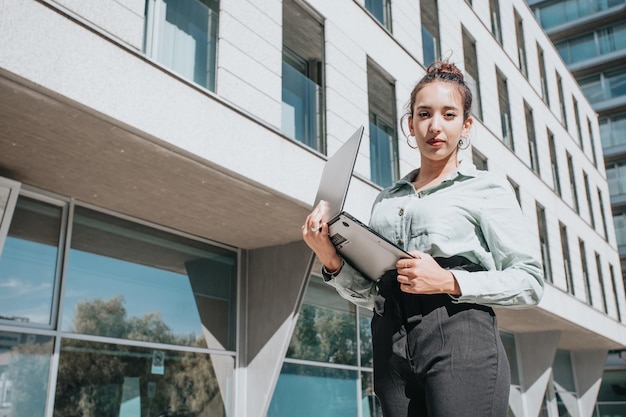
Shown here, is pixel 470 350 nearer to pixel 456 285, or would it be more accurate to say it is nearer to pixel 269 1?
pixel 456 285

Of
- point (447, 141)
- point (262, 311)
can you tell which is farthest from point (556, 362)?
point (447, 141)

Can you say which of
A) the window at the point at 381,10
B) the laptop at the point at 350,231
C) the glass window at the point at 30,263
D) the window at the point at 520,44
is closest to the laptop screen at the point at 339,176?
the laptop at the point at 350,231

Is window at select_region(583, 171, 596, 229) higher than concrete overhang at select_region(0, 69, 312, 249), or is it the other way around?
window at select_region(583, 171, 596, 229)

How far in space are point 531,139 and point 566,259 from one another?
329 centimetres

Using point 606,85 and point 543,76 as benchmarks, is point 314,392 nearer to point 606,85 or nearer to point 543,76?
point 543,76

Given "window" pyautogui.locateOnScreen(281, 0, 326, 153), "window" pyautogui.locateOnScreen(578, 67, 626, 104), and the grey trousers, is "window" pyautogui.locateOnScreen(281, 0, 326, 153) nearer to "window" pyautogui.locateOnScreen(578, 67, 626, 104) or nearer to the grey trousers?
the grey trousers

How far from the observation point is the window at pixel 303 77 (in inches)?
314

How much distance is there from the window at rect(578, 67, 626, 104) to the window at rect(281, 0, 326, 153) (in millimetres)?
30324

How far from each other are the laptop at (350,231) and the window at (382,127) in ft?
25.0

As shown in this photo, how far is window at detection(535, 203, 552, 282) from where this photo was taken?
606 inches

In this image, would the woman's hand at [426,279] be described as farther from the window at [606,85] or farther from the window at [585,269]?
the window at [606,85]

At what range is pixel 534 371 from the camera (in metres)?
16.9

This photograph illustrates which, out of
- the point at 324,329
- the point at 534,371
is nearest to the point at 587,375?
the point at 534,371

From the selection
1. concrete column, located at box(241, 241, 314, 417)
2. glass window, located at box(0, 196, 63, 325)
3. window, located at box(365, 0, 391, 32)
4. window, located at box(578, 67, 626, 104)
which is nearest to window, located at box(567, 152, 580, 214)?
window, located at box(365, 0, 391, 32)
